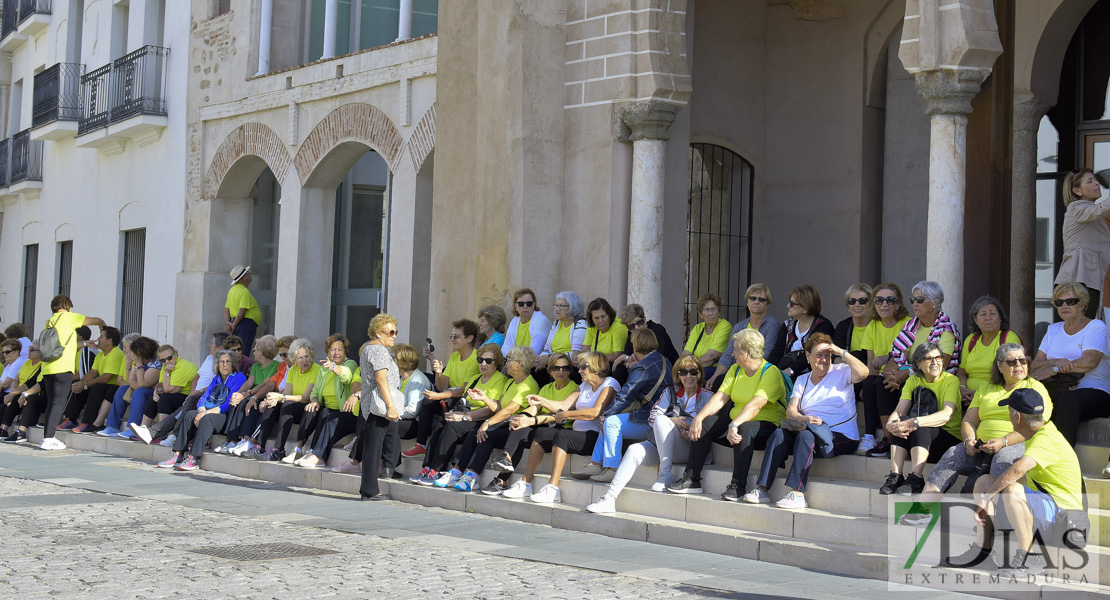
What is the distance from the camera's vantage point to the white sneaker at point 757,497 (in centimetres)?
877

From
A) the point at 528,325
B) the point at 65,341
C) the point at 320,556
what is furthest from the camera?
the point at 65,341

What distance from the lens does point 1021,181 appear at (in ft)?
42.1

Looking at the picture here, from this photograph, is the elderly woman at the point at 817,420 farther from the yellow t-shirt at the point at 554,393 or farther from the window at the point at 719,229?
the window at the point at 719,229

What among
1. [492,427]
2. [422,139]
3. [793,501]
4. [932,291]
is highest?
[422,139]

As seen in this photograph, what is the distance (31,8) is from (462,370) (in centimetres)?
1834

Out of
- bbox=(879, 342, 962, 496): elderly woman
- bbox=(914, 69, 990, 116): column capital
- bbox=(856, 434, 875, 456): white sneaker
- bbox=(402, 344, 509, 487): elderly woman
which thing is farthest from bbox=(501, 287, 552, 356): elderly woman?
bbox=(879, 342, 962, 496): elderly woman

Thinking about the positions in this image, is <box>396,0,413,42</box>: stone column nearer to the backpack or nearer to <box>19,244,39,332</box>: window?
the backpack

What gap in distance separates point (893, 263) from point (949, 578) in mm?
7388

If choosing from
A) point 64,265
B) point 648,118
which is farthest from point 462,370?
point 64,265

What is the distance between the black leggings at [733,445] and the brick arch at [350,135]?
298 inches

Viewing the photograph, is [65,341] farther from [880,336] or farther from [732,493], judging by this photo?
[880,336]

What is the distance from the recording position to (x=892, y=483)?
324 inches

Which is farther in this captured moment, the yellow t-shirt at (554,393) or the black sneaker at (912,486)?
the yellow t-shirt at (554,393)

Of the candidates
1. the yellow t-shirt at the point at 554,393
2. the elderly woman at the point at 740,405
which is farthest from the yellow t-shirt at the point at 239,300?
the elderly woman at the point at 740,405
